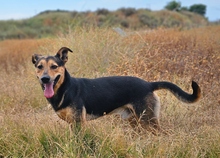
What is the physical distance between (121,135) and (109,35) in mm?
6080

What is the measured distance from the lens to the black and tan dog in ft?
18.7

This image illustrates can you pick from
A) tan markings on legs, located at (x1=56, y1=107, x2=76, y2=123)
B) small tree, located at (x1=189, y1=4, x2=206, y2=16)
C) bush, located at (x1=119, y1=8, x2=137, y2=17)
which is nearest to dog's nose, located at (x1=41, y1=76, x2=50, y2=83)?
tan markings on legs, located at (x1=56, y1=107, x2=76, y2=123)

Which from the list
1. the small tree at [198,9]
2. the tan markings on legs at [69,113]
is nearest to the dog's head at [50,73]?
the tan markings on legs at [69,113]

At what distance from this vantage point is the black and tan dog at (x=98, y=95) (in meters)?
5.70

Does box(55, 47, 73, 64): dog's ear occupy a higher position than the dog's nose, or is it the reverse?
box(55, 47, 73, 64): dog's ear

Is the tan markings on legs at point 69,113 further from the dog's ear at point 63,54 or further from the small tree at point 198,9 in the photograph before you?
the small tree at point 198,9

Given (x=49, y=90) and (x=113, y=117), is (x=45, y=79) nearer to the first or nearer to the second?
(x=49, y=90)

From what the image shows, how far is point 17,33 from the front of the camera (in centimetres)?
3206

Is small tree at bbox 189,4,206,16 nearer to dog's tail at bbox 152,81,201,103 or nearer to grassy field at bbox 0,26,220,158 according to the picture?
grassy field at bbox 0,26,220,158

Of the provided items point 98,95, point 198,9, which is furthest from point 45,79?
point 198,9

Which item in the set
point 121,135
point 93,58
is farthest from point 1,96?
point 121,135

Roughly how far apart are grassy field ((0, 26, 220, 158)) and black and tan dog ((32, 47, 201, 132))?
0.20 meters

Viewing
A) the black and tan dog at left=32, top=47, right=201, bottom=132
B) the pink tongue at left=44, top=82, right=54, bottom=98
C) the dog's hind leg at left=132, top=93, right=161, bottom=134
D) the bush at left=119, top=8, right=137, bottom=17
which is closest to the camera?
the pink tongue at left=44, top=82, right=54, bottom=98

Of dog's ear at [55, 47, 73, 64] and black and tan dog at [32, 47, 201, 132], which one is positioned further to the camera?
dog's ear at [55, 47, 73, 64]
